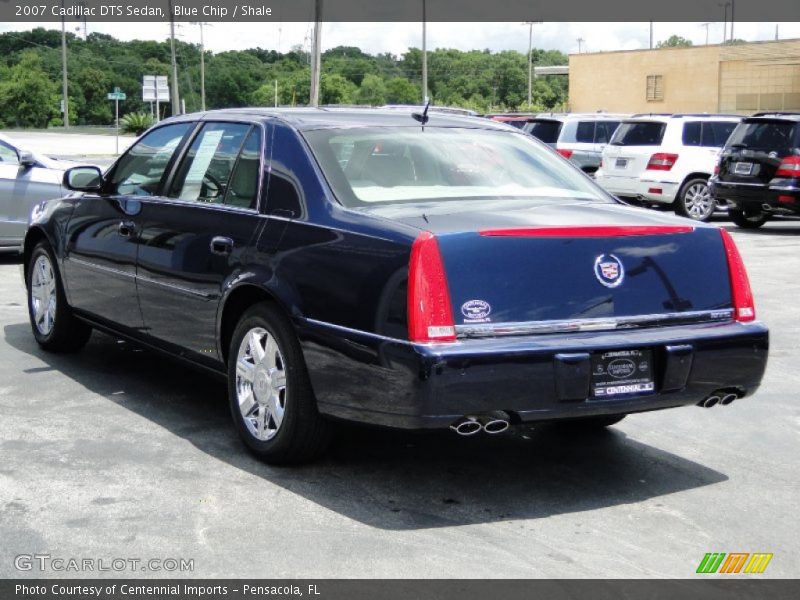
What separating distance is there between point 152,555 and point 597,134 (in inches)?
816

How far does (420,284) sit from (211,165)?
6.83 feet

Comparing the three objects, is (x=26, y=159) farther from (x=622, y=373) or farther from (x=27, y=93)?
(x=27, y=93)

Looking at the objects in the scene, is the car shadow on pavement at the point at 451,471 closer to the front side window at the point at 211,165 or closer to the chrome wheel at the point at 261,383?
the chrome wheel at the point at 261,383

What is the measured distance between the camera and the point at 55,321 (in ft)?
25.5

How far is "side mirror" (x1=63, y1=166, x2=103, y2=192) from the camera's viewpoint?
7.26 metres

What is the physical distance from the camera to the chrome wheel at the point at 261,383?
5316 millimetres

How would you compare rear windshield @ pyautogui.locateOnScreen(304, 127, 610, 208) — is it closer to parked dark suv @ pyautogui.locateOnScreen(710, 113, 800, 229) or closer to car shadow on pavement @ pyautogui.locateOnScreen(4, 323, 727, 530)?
car shadow on pavement @ pyautogui.locateOnScreen(4, 323, 727, 530)

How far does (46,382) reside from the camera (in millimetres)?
7145

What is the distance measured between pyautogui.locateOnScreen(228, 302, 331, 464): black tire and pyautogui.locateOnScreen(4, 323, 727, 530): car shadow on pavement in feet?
0.29

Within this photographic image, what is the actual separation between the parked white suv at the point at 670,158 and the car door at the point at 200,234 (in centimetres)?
1493

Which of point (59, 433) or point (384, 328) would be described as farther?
point (59, 433)
